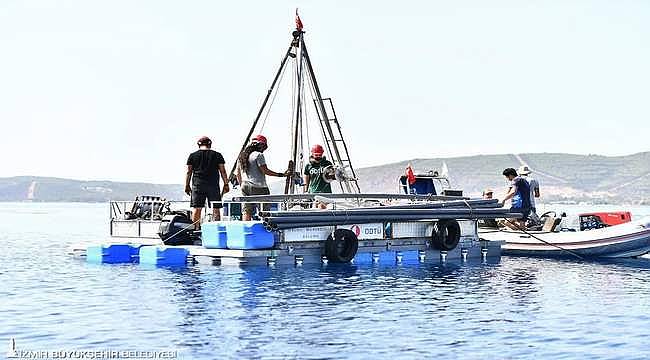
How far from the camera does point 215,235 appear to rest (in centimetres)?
2300

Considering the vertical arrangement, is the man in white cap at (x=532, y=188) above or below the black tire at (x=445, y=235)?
above

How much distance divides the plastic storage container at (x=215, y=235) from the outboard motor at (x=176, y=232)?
58.8 inches

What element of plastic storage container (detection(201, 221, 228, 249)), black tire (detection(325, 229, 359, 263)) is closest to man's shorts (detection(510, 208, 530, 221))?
black tire (detection(325, 229, 359, 263))

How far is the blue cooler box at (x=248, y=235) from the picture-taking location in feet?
73.4

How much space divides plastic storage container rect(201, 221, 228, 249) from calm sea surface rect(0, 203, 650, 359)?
70 centimetres

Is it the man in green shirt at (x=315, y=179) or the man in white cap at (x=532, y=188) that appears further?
the man in white cap at (x=532, y=188)

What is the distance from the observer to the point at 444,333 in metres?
14.0

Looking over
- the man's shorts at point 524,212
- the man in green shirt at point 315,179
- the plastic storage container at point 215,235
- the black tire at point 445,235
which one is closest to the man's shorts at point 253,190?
the man in green shirt at point 315,179

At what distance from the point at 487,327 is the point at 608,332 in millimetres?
1789

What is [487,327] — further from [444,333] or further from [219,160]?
[219,160]

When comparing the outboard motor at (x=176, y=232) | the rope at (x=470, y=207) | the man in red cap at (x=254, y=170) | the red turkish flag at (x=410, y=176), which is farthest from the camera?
the red turkish flag at (x=410, y=176)

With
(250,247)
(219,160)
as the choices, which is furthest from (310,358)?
(219,160)

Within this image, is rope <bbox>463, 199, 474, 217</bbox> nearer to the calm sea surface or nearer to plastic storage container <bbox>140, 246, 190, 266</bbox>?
the calm sea surface

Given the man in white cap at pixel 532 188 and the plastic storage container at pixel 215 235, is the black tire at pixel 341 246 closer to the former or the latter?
the plastic storage container at pixel 215 235
